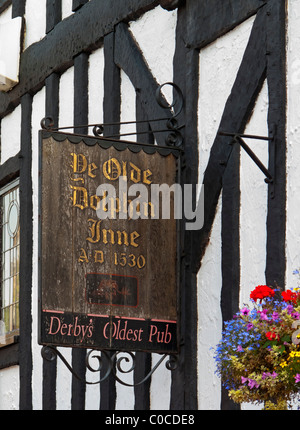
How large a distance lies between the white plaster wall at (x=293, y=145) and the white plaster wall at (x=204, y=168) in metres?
0.59

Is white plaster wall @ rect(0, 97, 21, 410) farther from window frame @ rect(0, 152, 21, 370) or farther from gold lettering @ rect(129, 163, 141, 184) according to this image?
gold lettering @ rect(129, 163, 141, 184)

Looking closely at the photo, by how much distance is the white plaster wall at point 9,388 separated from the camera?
38.2 feet

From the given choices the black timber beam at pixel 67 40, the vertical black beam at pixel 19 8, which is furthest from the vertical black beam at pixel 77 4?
the vertical black beam at pixel 19 8

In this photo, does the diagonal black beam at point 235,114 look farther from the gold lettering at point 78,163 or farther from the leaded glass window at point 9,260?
the leaded glass window at point 9,260

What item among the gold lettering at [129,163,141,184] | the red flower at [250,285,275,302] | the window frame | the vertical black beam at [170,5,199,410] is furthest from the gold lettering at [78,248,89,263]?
the window frame

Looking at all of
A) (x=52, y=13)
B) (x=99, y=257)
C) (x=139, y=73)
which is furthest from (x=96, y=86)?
(x=99, y=257)

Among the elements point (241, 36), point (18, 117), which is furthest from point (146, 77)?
point (18, 117)

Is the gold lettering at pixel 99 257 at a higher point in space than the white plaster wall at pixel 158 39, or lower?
lower

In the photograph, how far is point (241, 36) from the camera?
28.5 ft

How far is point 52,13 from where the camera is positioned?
38.3 feet

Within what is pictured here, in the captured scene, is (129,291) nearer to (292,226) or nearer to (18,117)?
(292,226)

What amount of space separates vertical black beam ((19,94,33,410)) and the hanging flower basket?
14.3 ft

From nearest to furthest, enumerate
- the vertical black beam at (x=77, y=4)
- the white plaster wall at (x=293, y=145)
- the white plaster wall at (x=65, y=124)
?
the white plaster wall at (x=293, y=145) < the white plaster wall at (x=65, y=124) < the vertical black beam at (x=77, y=4)
